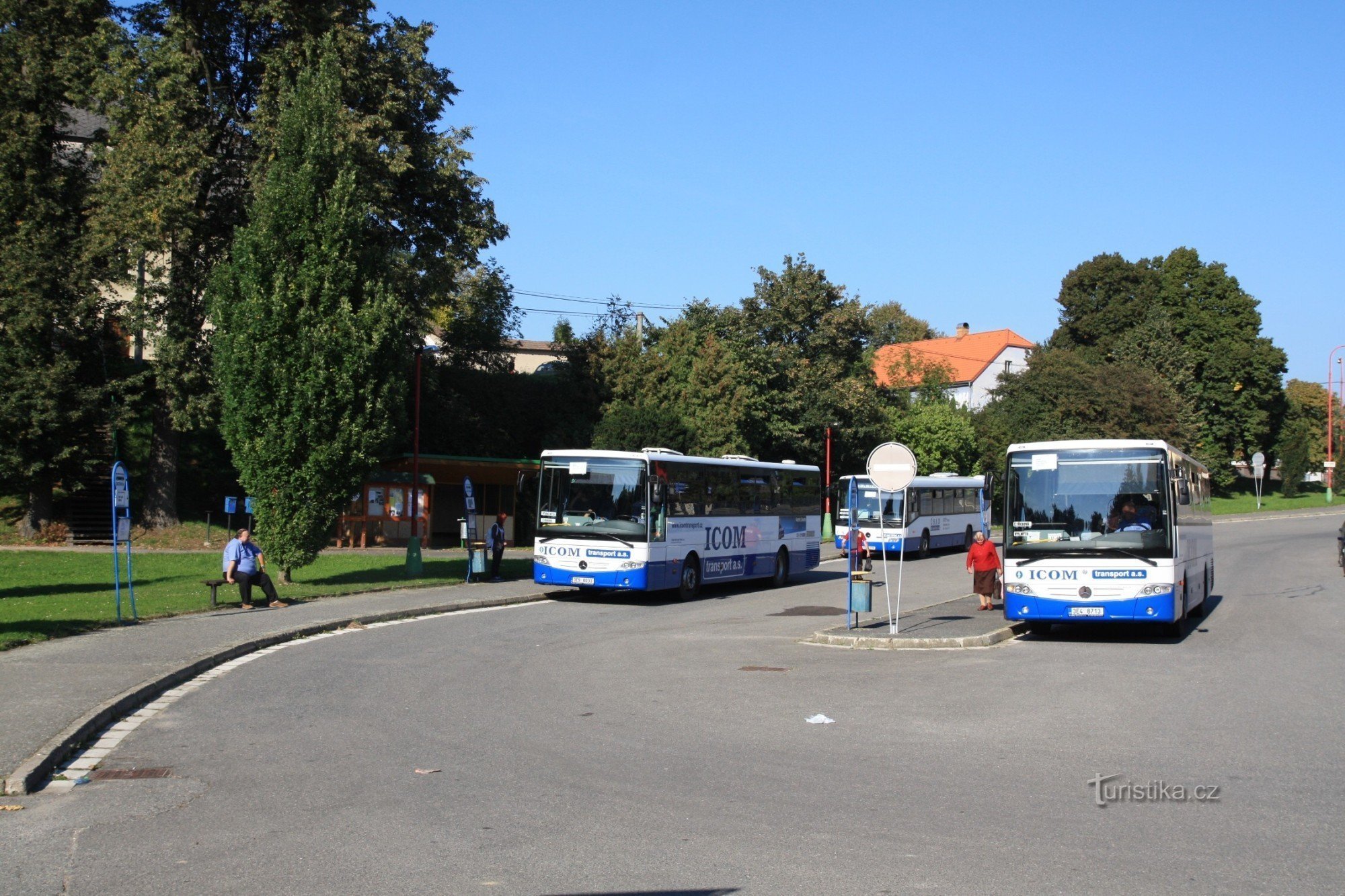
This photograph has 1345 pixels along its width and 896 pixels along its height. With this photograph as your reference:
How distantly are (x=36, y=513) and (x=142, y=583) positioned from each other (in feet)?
47.8

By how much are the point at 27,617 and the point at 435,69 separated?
64.0ft

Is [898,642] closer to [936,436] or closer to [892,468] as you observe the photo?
[892,468]

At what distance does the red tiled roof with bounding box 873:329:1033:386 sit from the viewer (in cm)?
9194

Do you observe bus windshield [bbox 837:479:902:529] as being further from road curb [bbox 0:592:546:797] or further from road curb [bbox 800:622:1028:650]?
road curb [bbox 800:622:1028:650]

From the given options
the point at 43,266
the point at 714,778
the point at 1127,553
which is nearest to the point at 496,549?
the point at 1127,553

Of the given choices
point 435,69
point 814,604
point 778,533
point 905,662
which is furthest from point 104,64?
point 905,662

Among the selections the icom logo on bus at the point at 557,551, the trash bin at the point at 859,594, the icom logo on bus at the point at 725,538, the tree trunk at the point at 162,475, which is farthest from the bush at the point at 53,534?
the trash bin at the point at 859,594

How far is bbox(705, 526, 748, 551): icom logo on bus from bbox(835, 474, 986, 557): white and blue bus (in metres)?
10.7

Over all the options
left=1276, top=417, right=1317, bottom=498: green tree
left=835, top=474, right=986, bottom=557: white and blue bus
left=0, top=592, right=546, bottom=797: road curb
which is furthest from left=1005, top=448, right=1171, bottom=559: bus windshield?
left=1276, top=417, right=1317, bottom=498: green tree

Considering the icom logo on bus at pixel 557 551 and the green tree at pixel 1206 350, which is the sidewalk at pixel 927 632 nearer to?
the icom logo on bus at pixel 557 551

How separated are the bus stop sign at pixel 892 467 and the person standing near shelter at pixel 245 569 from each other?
10.9 metres

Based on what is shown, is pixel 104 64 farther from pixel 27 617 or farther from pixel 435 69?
pixel 27 617

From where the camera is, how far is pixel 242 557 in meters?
20.3

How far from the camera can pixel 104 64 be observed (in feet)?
101
